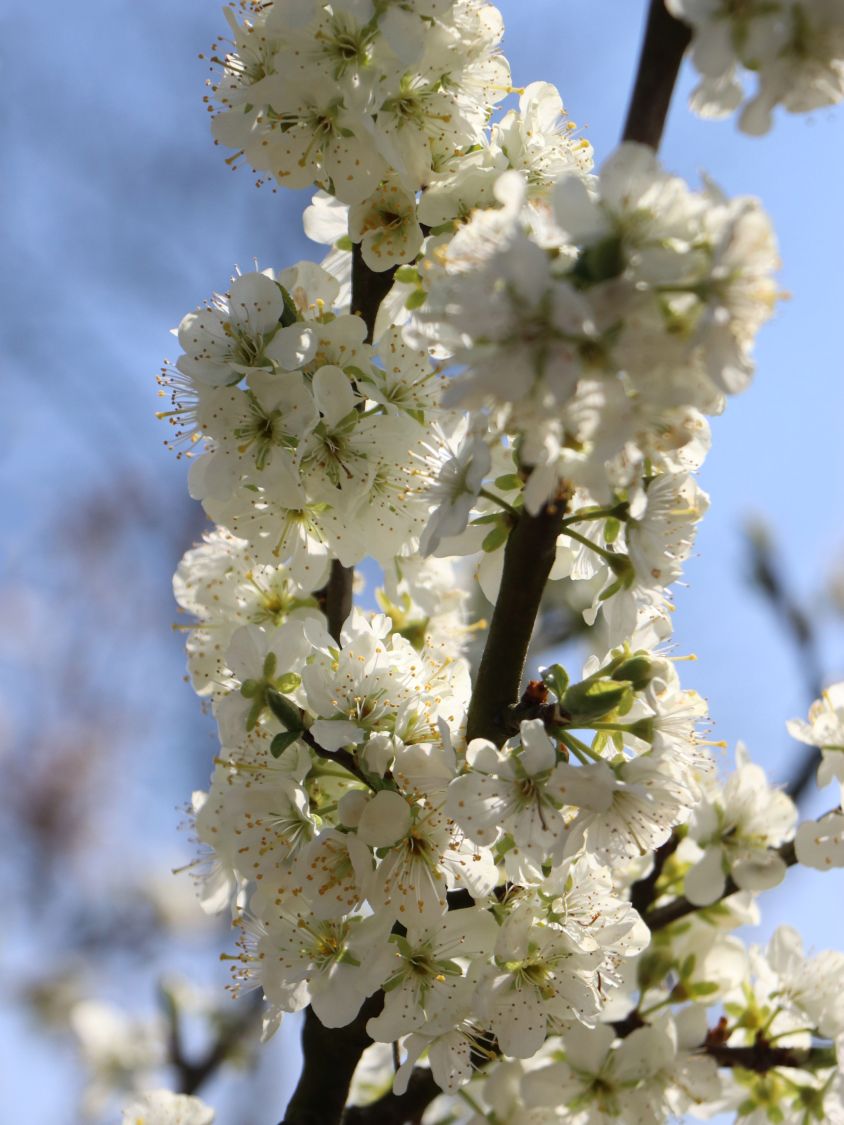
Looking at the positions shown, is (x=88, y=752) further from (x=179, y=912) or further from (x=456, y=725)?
(x=456, y=725)

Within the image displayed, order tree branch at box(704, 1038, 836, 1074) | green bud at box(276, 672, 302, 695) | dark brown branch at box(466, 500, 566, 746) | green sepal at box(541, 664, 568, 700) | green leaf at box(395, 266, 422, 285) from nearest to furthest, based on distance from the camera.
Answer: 1. dark brown branch at box(466, 500, 566, 746)
2. green sepal at box(541, 664, 568, 700)
3. green bud at box(276, 672, 302, 695)
4. green leaf at box(395, 266, 422, 285)
5. tree branch at box(704, 1038, 836, 1074)

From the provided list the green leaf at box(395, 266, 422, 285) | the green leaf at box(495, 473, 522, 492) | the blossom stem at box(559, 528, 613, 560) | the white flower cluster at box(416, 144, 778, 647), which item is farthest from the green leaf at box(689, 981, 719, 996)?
the green leaf at box(395, 266, 422, 285)

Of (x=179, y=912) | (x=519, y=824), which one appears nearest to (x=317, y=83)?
(x=519, y=824)

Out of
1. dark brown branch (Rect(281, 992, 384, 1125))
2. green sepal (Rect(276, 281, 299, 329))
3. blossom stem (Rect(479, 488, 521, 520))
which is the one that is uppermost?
green sepal (Rect(276, 281, 299, 329))

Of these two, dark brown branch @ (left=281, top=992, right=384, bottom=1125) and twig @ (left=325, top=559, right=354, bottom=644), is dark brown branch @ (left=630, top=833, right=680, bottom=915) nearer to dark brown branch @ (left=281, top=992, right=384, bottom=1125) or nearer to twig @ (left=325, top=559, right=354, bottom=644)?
dark brown branch @ (left=281, top=992, right=384, bottom=1125)

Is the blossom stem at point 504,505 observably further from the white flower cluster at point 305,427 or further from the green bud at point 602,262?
the green bud at point 602,262

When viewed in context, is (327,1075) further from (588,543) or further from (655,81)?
(655,81)
